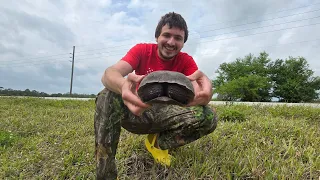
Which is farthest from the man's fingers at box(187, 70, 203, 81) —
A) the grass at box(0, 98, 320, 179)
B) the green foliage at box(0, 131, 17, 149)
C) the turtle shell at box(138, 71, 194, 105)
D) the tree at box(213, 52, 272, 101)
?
the tree at box(213, 52, 272, 101)

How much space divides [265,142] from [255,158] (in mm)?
625

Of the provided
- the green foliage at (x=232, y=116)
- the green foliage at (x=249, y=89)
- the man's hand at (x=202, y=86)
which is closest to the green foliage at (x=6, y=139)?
the man's hand at (x=202, y=86)

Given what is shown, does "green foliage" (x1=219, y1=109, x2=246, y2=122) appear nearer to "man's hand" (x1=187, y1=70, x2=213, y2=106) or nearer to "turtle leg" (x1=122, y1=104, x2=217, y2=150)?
"turtle leg" (x1=122, y1=104, x2=217, y2=150)

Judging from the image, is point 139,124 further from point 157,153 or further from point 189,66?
point 189,66

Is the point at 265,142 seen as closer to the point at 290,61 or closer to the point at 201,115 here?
the point at 201,115

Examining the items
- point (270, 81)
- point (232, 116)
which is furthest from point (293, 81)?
point (232, 116)

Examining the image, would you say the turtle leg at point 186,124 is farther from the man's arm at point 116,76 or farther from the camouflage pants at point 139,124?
the man's arm at point 116,76

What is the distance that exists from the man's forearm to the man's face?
1.68ft

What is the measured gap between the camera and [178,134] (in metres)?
2.45

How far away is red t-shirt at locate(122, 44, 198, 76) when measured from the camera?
2.52 m

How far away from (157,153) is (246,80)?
22.3 metres

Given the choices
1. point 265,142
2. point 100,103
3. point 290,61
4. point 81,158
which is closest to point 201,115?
point 100,103

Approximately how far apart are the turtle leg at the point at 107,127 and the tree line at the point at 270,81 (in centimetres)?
2016

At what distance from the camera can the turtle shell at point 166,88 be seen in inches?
53.2
